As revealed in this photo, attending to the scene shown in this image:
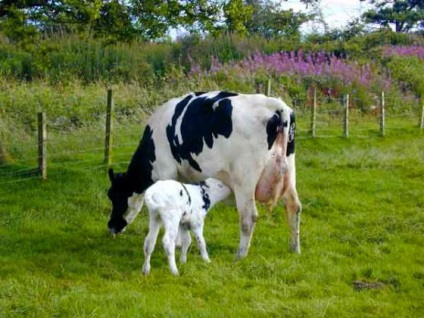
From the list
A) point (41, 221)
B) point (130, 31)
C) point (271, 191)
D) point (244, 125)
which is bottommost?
point (41, 221)

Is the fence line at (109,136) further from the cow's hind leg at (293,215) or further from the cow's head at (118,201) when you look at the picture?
the cow's hind leg at (293,215)

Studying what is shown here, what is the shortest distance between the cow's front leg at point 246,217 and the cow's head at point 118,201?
6.20 feet

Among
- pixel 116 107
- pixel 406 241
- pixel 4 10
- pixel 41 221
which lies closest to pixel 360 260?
pixel 406 241

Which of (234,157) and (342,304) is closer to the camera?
(342,304)

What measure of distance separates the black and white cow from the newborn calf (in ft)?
1.07

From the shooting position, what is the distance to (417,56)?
2744 cm

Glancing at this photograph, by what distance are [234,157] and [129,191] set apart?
192 centimetres

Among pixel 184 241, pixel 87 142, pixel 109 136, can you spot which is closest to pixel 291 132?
pixel 184 241

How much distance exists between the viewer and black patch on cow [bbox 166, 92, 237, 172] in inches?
310

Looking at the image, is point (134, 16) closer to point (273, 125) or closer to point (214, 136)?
point (214, 136)

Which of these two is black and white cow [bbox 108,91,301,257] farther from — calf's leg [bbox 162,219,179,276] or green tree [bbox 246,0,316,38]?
green tree [bbox 246,0,316,38]

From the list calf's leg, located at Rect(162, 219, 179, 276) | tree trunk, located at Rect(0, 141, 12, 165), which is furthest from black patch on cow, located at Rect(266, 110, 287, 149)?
tree trunk, located at Rect(0, 141, 12, 165)

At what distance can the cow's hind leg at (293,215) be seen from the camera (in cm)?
803

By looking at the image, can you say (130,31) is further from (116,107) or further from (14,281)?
(14,281)
